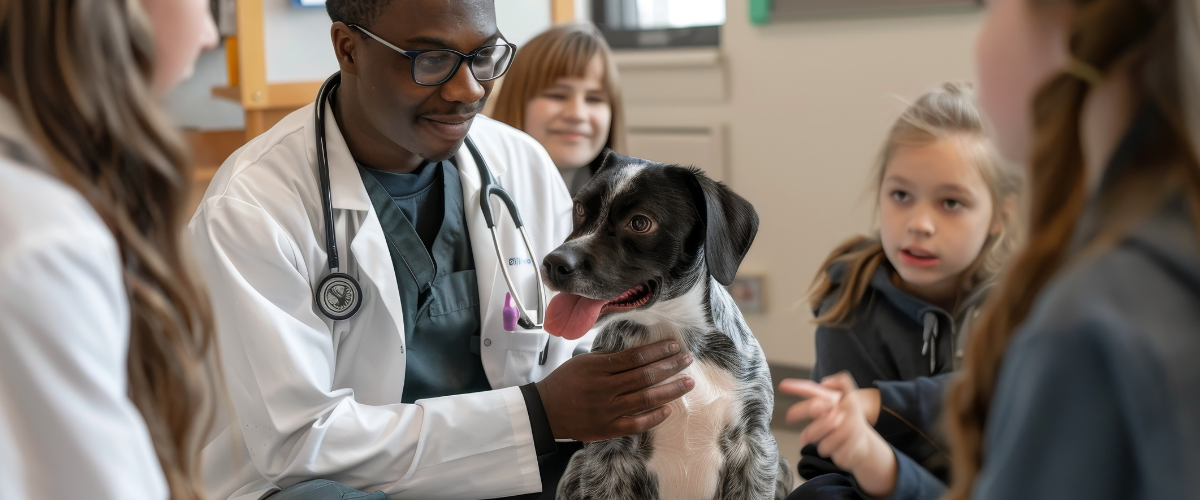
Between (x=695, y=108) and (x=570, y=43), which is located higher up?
(x=570, y=43)

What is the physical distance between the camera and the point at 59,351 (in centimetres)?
69

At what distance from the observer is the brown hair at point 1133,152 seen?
65 centimetres

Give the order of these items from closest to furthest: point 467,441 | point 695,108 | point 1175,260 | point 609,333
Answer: point 1175,260 < point 609,333 < point 467,441 < point 695,108

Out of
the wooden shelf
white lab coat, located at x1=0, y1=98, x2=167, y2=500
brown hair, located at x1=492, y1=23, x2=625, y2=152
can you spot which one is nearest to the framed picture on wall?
brown hair, located at x1=492, y1=23, x2=625, y2=152

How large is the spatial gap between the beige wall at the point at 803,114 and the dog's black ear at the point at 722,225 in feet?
6.44

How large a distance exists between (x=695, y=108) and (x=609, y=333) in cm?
249

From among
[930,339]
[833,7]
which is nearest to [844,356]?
[930,339]

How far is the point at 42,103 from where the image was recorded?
80cm

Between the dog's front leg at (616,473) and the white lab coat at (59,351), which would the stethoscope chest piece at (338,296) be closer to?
the dog's front leg at (616,473)

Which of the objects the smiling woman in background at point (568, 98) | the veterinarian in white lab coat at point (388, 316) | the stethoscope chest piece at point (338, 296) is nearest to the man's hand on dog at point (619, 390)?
the veterinarian in white lab coat at point (388, 316)

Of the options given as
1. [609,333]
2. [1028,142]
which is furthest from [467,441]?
[1028,142]

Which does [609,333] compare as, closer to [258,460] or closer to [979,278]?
[258,460]

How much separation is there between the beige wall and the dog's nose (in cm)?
211

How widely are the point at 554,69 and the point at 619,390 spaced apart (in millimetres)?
1421
